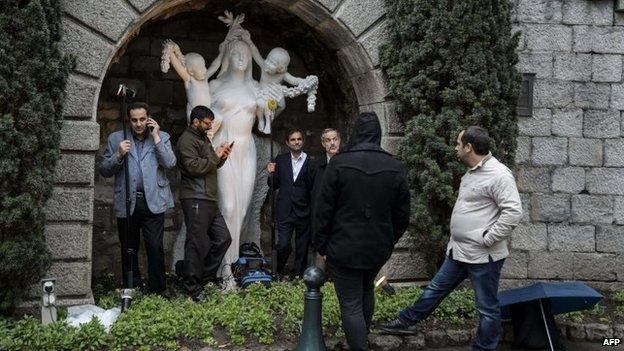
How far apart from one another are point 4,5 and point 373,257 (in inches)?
130

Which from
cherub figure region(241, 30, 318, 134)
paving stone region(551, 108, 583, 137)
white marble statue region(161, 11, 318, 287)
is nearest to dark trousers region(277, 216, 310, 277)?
white marble statue region(161, 11, 318, 287)

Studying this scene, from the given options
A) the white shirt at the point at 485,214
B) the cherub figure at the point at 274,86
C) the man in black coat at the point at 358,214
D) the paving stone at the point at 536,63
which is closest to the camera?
the man in black coat at the point at 358,214

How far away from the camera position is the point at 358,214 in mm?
5488

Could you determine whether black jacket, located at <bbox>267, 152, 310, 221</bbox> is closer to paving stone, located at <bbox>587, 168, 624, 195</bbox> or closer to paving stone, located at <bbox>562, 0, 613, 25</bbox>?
paving stone, located at <bbox>587, 168, 624, 195</bbox>

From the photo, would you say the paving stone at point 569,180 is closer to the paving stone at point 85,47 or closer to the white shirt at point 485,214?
the white shirt at point 485,214

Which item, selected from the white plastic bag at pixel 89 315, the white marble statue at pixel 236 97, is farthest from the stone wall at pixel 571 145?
the white plastic bag at pixel 89 315

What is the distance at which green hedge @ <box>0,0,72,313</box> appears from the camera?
6.11 meters

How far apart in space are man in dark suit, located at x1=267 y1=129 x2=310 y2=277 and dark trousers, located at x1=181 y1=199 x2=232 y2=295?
0.72 m

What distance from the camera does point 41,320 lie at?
6387 mm

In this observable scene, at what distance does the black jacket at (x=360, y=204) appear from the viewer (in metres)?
5.48

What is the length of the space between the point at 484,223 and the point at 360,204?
0.99m

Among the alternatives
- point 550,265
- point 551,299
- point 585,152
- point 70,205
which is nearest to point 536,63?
point 585,152

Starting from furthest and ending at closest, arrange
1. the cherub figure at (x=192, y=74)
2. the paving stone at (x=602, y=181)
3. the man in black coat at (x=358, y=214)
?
the paving stone at (x=602, y=181) → the cherub figure at (x=192, y=74) → the man in black coat at (x=358, y=214)

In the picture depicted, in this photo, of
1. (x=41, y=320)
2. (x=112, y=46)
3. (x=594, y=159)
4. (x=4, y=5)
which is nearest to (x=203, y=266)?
(x=41, y=320)
